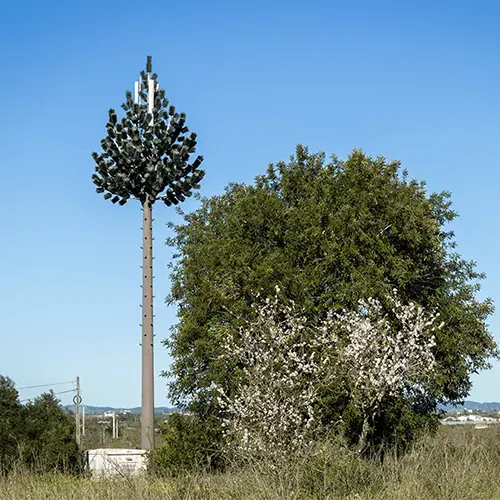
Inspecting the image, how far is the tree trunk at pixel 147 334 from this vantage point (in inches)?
1046

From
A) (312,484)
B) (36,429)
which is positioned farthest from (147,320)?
(312,484)

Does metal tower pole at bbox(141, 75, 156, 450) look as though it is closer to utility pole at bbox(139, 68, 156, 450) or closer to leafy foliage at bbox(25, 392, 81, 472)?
utility pole at bbox(139, 68, 156, 450)

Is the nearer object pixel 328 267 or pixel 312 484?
pixel 312 484

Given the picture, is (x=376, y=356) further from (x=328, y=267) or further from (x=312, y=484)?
(x=312, y=484)

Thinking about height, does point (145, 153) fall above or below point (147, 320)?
above

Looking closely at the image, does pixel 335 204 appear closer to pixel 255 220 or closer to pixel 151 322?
pixel 255 220

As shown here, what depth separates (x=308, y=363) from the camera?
75.7 feet

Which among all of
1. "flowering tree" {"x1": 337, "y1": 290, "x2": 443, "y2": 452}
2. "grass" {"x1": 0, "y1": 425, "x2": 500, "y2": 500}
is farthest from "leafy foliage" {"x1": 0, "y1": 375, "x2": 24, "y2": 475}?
"grass" {"x1": 0, "y1": 425, "x2": 500, "y2": 500}

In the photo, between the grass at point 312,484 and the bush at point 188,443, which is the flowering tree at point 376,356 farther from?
the grass at point 312,484

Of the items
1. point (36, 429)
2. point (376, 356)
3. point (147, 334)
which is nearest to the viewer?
point (376, 356)

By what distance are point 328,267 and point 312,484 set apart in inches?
564

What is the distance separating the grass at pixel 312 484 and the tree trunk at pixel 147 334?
15.5m

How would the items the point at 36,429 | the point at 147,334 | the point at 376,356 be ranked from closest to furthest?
the point at 376,356, the point at 36,429, the point at 147,334

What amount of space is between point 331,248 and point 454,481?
1423 centimetres
